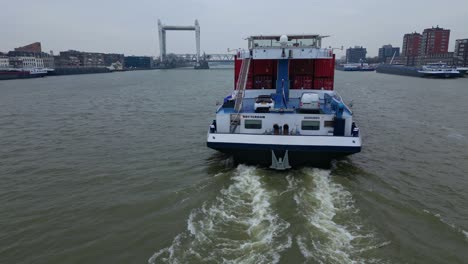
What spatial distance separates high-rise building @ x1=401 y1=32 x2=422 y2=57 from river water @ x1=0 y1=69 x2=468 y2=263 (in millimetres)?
195131

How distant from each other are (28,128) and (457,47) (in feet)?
578

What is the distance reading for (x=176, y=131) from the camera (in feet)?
79.3

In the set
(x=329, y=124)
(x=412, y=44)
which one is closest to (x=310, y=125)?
(x=329, y=124)

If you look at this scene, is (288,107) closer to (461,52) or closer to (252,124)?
(252,124)

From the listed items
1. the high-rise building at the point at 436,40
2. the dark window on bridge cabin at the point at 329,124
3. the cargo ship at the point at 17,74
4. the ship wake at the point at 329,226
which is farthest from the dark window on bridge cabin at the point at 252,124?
the high-rise building at the point at 436,40

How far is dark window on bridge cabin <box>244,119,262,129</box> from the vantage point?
50.3 ft

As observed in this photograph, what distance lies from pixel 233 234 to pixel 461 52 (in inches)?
6834

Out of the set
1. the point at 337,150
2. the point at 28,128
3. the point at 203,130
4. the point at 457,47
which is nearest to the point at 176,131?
the point at 203,130

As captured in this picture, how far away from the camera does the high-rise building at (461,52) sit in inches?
5517

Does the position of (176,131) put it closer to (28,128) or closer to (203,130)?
(203,130)

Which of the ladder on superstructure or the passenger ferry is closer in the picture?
the passenger ferry

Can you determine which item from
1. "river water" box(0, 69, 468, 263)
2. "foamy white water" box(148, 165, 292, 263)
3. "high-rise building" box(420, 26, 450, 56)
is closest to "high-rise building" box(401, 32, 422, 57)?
"high-rise building" box(420, 26, 450, 56)

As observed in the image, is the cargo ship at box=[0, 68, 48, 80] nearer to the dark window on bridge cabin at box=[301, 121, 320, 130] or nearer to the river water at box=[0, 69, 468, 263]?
the river water at box=[0, 69, 468, 263]

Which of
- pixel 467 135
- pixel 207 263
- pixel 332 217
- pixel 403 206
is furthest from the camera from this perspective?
pixel 467 135
